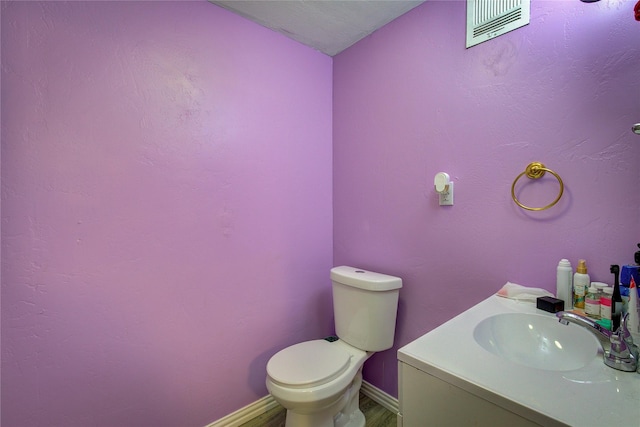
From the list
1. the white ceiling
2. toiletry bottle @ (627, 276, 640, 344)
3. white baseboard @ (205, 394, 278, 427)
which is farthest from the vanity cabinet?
the white ceiling

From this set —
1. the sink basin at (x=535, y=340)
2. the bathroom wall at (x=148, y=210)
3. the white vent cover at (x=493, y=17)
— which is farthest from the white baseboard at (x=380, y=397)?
the white vent cover at (x=493, y=17)

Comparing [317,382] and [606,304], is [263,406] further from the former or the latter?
[606,304]

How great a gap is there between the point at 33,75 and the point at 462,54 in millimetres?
1687

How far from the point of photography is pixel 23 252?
927mm

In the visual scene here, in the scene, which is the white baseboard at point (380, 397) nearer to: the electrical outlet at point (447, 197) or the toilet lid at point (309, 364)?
the toilet lid at point (309, 364)

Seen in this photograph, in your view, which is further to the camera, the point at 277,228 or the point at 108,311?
the point at 277,228

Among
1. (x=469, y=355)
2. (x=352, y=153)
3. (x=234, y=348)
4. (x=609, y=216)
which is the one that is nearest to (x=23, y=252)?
(x=234, y=348)

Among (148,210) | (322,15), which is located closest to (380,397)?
(148,210)

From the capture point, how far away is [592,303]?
811 millimetres

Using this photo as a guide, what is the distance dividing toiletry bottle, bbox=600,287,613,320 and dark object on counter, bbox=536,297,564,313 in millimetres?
96

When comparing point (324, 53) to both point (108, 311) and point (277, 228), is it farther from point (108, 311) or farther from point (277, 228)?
point (108, 311)

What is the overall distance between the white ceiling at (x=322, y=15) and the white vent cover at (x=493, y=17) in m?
0.30

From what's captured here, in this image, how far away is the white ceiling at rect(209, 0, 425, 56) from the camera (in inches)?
52.2

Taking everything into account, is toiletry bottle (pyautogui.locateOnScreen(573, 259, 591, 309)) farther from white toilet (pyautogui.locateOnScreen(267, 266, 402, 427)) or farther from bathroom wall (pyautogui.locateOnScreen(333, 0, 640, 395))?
white toilet (pyautogui.locateOnScreen(267, 266, 402, 427))
